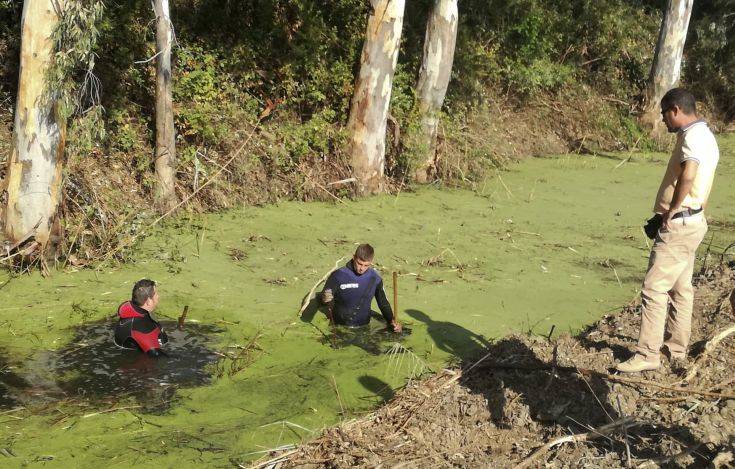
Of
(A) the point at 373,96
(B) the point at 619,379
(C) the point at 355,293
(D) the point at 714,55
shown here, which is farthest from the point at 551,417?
(D) the point at 714,55

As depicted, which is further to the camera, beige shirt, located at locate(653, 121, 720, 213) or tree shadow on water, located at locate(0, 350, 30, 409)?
tree shadow on water, located at locate(0, 350, 30, 409)

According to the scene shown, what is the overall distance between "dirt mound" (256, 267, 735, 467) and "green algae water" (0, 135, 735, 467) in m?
0.69

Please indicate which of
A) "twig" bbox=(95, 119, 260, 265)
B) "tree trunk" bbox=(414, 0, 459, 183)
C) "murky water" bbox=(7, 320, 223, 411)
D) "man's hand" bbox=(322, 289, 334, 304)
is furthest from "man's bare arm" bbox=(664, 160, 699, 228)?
"tree trunk" bbox=(414, 0, 459, 183)

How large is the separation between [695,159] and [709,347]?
1.36 metres

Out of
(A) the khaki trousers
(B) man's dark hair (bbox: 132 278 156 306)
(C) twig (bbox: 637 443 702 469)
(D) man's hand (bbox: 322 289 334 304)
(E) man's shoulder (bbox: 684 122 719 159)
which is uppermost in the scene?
(E) man's shoulder (bbox: 684 122 719 159)

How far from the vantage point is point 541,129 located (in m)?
18.1

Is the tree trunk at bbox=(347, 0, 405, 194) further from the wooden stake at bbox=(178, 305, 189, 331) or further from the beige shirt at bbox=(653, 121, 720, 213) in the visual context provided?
the beige shirt at bbox=(653, 121, 720, 213)

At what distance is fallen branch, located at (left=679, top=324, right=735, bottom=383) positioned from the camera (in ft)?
20.4

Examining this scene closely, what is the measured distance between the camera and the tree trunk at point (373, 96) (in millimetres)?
13398

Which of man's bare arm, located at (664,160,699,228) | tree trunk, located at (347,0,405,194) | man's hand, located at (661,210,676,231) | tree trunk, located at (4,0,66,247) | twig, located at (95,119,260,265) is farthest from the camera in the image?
tree trunk, located at (347,0,405,194)

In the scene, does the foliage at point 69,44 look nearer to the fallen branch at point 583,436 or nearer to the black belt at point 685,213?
the black belt at point 685,213

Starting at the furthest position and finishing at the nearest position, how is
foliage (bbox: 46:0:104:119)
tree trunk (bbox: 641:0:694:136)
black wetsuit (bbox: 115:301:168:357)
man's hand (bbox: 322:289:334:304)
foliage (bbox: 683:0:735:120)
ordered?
foliage (bbox: 683:0:735:120) → tree trunk (bbox: 641:0:694:136) → foliage (bbox: 46:0:104:119) → man's hand (bbox: 322:289:334:304) → black wetsuit (bbox: 115:301:168:357)

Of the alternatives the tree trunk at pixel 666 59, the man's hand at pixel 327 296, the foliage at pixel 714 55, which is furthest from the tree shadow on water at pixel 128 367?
the foliage at pixel 714 55

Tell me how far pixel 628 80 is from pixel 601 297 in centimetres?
1209
